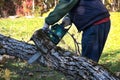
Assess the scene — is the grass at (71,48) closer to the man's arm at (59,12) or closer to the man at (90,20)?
the man at (90,20)

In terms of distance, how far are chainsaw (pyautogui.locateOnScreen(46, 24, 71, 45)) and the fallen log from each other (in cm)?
15

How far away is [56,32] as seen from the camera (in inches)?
199

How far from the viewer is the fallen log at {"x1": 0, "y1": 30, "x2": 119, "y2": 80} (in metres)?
4.29

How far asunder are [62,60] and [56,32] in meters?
0.59

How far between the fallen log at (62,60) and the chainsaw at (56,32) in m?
0.15

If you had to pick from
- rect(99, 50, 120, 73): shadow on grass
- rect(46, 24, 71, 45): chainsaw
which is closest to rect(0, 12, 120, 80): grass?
rect(99, 50, 120, 73): shadow on grass

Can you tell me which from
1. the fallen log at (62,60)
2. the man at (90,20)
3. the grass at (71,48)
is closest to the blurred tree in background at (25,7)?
the grass at (71,48)

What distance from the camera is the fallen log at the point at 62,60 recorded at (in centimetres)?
429

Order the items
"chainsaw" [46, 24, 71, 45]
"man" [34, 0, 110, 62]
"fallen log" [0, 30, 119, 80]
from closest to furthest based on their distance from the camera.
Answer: "fallen log" [0, 30, 119, 80]
"chainsaw" [46, 24, 71, 45]
"man" [34, 0, 110, 62]

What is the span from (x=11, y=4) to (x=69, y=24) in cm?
2277

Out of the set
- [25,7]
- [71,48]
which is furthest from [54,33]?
[25,7]

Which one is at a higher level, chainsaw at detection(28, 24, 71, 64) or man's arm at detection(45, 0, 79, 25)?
man's arm at detection(45, 0, 79, 25)

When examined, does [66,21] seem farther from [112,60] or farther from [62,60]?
[112,60]

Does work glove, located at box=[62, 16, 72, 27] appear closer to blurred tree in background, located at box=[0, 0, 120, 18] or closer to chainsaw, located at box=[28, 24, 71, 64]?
chainsaw, located at box=[28, 24, 71, 64]
